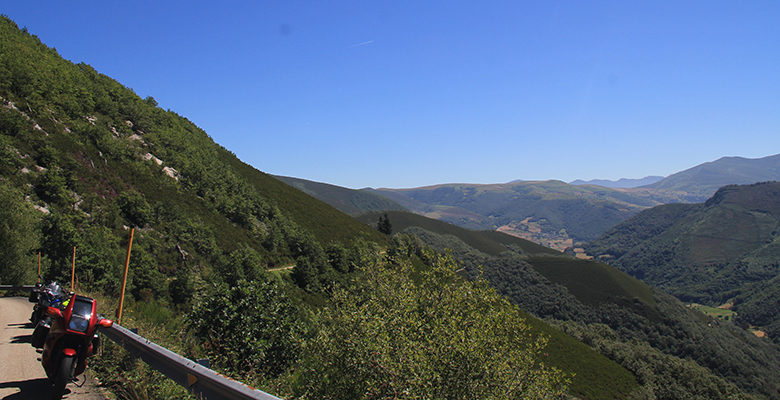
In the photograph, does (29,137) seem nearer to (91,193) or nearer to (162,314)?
(91,193)

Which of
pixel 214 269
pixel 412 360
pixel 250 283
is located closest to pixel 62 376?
pixel 250 283

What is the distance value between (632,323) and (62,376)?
135m

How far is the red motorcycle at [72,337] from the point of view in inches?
236

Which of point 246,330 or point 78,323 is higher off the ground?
point 78,323

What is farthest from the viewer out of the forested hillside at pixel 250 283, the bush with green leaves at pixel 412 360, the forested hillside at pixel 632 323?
the forested hillside at pixel 632 323

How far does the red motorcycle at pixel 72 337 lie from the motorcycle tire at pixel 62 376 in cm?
2

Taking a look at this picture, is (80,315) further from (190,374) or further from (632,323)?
(632,323)

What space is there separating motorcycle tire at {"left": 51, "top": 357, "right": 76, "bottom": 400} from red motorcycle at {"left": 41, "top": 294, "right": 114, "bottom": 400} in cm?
2

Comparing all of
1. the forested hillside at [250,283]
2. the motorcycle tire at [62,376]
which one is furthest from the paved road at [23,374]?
the forested hillside at [250,283]

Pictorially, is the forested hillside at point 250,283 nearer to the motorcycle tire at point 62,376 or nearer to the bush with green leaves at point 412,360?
the bush with green leaves at point 412,360

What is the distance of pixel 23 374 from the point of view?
6.73 metres

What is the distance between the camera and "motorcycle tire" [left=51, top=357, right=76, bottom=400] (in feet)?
18.4

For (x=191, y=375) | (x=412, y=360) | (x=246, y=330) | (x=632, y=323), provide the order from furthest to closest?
1. (x=632, y=323)
2. (x=246, y=330)
3. (x=412, y=360)
4. (x=191, y=375)

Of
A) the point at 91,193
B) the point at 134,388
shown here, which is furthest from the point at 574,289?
the point at 134,388
